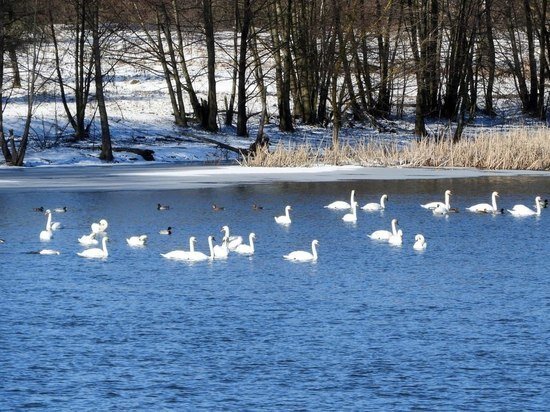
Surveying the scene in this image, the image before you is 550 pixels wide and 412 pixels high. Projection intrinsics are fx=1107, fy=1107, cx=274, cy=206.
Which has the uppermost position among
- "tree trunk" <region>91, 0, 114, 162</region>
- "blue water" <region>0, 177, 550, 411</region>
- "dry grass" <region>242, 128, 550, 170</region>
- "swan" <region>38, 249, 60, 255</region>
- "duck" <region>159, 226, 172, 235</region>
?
"tree trunk" <region>91, 0, 114, 162</region>

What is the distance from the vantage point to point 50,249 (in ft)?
51.8

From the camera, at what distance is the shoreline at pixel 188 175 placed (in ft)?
85.5

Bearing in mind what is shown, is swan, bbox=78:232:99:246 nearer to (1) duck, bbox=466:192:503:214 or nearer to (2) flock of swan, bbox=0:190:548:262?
(2) flock of swan, bbox=0:190:548:262

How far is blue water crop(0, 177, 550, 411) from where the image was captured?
27.9ft

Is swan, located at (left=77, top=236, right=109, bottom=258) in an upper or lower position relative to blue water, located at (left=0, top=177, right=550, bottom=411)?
upper

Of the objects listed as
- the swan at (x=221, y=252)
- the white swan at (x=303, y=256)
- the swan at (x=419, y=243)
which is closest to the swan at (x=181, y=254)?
the swan at (x=221, y=252)

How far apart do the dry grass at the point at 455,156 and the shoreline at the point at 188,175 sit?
0.55m

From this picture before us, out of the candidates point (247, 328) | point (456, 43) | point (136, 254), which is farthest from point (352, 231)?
point (456, 43)

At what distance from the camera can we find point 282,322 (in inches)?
430

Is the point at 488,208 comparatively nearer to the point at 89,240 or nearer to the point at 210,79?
the point at 89,240

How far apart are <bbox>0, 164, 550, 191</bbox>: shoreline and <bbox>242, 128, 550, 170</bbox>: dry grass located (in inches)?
21.5

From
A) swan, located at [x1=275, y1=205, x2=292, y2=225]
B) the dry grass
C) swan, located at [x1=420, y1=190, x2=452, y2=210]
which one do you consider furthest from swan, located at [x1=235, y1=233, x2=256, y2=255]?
the dry grass

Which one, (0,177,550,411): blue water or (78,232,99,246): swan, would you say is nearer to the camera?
(0,177,550,411): blue water

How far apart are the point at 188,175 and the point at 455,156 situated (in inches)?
308
